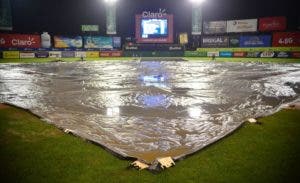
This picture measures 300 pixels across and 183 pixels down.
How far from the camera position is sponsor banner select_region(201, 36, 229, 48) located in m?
35.6

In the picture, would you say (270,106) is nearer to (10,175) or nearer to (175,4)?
(10,175)

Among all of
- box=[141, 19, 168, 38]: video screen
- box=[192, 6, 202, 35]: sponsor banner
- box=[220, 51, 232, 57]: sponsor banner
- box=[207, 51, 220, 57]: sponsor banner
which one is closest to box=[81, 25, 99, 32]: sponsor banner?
box=[141, 19, 168, 38]: video screen

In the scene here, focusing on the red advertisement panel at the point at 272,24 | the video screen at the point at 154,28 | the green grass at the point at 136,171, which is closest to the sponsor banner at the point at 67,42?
the video screen at the point at 154,28

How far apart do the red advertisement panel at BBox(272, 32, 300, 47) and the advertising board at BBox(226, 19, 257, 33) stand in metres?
3.88

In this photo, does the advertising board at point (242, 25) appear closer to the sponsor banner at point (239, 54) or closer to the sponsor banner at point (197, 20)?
the sponsor banner at point (197, 20)

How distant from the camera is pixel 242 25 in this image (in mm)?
36594

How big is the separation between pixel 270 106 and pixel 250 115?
134 centimetres

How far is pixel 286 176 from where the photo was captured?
3.76 metres

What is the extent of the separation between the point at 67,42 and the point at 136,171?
35.2 metres

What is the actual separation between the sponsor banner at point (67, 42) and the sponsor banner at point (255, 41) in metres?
19.0

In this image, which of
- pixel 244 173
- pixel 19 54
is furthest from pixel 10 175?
pixel 19 54

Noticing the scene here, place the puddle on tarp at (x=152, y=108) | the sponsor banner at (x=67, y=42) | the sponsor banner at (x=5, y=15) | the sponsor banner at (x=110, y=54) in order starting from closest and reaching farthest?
the puddle on tarp at (x=152, y=108) → the sponsor banner at (x=5, y=15) → the sponsor banner at (x=110, y=54) → the sponsor banner at (x=67, y=42)

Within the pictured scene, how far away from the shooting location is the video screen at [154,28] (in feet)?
125

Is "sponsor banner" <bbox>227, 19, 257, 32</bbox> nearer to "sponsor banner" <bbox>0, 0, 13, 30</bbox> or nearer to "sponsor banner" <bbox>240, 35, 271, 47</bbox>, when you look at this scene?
"sponsor banner" <bbox>240, 35, 271, 47</bbox>
